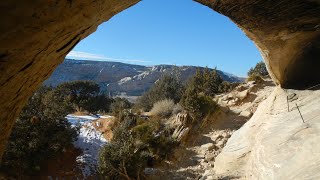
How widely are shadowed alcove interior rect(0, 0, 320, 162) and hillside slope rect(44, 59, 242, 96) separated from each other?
64.8 metres

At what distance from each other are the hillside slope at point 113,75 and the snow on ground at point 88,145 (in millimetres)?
56487

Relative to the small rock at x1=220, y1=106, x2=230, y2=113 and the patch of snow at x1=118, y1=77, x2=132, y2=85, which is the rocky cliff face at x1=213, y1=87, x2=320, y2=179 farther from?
the patch of snow at x1=118, y1=77, x2=132, y2=85

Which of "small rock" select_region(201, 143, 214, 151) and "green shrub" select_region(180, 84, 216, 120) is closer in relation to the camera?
"small rock" select_region(201, 143, 214, 151)

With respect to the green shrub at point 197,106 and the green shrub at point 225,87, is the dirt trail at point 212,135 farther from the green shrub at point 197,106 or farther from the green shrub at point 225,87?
the green shrub at point 225,87

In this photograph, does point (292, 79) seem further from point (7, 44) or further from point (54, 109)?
point (54, 109)

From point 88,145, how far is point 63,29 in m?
12.0

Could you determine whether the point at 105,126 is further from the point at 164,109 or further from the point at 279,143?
the point at 279,143

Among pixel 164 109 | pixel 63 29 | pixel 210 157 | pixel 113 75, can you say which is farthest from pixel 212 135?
pixel 113 75

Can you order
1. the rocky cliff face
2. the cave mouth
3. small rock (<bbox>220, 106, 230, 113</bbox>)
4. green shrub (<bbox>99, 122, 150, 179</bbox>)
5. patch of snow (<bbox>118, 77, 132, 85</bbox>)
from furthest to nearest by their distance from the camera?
patch of snow (<bbox>118, 77, 132, 85</bbox>) < small rock (<bbox>220, 106, 230, 113</bbox>) < green shrub (<bbox>99, 122, 150, 179</bbox>) < the cave mouth < the rocky cliff face

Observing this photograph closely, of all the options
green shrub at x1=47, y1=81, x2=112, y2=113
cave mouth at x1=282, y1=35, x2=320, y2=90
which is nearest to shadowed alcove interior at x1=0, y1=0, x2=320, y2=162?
cave mouth at x1=282, y1=35, x2=320, y2=90

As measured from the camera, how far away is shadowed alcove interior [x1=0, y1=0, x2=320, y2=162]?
230cm

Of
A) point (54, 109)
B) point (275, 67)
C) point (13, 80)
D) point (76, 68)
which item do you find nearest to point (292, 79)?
point (275, 67)

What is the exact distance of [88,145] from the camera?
1419 cm

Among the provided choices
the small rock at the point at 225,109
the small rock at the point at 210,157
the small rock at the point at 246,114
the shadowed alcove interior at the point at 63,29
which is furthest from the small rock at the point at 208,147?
the shadowed alcove interior at the point at 63,29
